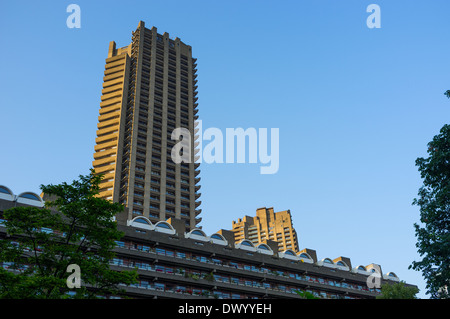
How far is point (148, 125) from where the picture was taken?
349 ft

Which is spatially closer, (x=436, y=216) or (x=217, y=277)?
(x=436, y=216)

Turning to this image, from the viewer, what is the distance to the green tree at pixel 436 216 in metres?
25.0

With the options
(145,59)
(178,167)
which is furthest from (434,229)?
(145,59)

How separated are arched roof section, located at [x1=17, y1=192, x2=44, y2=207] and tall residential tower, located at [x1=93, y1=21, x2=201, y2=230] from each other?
3453cm

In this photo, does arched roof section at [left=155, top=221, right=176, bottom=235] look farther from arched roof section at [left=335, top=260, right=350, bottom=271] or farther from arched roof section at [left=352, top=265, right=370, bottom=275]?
arched roof section at [left=352, top=265, right=370, bottom=275]

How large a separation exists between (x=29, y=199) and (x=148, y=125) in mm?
57545

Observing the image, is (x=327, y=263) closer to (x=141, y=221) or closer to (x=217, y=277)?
(x=217, y=277)

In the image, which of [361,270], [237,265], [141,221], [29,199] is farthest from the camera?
[361,270]

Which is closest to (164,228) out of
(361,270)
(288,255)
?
(288,255)

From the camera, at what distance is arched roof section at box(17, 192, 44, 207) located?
50003 millimetres
